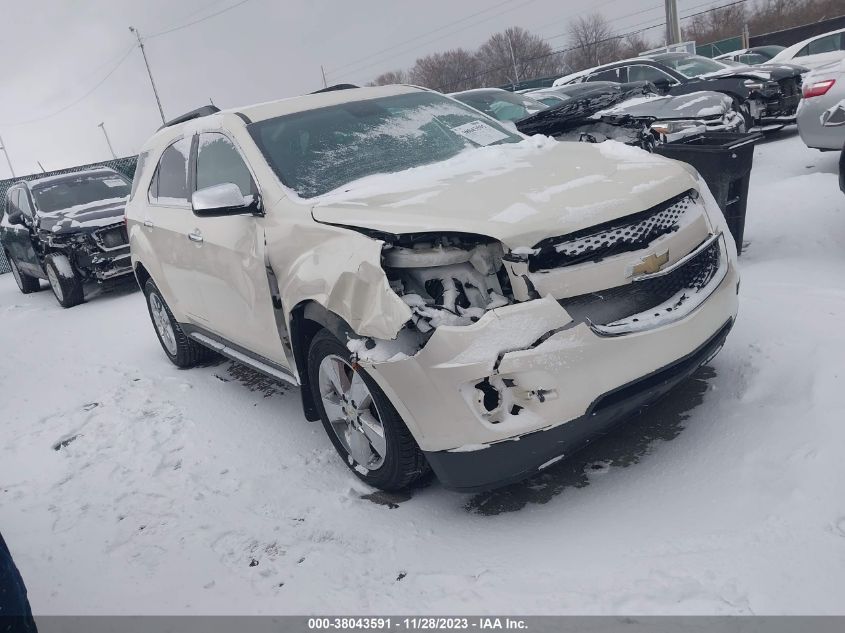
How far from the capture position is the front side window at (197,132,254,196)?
3703mm

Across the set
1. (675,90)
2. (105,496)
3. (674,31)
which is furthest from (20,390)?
(674,31)

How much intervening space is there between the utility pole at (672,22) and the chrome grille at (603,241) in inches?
1067

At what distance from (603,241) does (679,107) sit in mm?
5159

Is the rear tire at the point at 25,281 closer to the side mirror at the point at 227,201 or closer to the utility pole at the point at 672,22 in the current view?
the side mirror at the point at 227,201

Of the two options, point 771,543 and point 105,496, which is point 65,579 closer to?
point 105,496

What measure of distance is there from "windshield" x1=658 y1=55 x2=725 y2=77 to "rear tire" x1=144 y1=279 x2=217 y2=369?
35.0 ft

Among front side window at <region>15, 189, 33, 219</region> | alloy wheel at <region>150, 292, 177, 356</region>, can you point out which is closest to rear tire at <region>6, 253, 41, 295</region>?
front side window at <region>15, 189, 33, 219</region>

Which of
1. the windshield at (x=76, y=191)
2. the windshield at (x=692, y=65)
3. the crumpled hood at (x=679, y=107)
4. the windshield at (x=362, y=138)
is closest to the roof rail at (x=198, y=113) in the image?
the windshield at (x=362, y=138)

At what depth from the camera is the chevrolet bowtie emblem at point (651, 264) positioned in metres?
2.76

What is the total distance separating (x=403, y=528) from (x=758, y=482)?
1486 millimetres

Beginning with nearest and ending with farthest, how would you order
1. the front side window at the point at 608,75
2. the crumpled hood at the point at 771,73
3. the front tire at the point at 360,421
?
the front tire at the point at 360,421 → the crumpled hood at the point at 771,73 → the front side window at the point at 608,75

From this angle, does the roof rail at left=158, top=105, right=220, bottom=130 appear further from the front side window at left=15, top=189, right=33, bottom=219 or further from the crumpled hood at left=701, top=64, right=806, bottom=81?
the crumpled hood at left=701, top=64, right=806, bottom=81

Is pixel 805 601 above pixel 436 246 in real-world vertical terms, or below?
below

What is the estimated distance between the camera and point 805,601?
→ 7.05 ft
